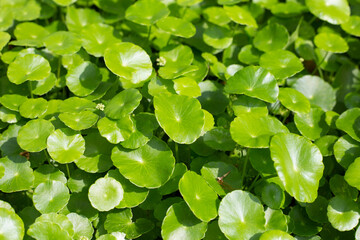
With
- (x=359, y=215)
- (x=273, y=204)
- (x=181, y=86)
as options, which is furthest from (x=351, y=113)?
(x=181, y=86)

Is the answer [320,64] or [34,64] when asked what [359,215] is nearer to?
[320,64]

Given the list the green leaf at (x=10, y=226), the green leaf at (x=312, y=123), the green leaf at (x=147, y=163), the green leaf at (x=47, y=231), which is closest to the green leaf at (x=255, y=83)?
the green leaf at (x=312, y=123)

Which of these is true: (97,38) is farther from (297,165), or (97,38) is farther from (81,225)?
(297,165)

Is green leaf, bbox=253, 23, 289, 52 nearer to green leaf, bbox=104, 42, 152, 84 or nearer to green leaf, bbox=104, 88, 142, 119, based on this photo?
green leaf, bbox=104, 42, 152, 84

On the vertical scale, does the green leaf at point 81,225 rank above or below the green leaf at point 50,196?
below

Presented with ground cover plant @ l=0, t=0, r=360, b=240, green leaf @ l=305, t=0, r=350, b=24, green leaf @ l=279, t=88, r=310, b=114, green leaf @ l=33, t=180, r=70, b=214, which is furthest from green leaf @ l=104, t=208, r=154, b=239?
green leaf @ l=305, t=0, r=350, b=24

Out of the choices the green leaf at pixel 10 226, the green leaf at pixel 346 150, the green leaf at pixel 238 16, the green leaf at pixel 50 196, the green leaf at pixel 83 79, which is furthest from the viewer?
the green leaf at pixel 238 16

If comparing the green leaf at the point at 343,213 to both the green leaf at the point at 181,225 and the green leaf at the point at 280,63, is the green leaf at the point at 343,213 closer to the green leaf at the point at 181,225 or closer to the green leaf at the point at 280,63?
the green leaf at the point at 181,225
